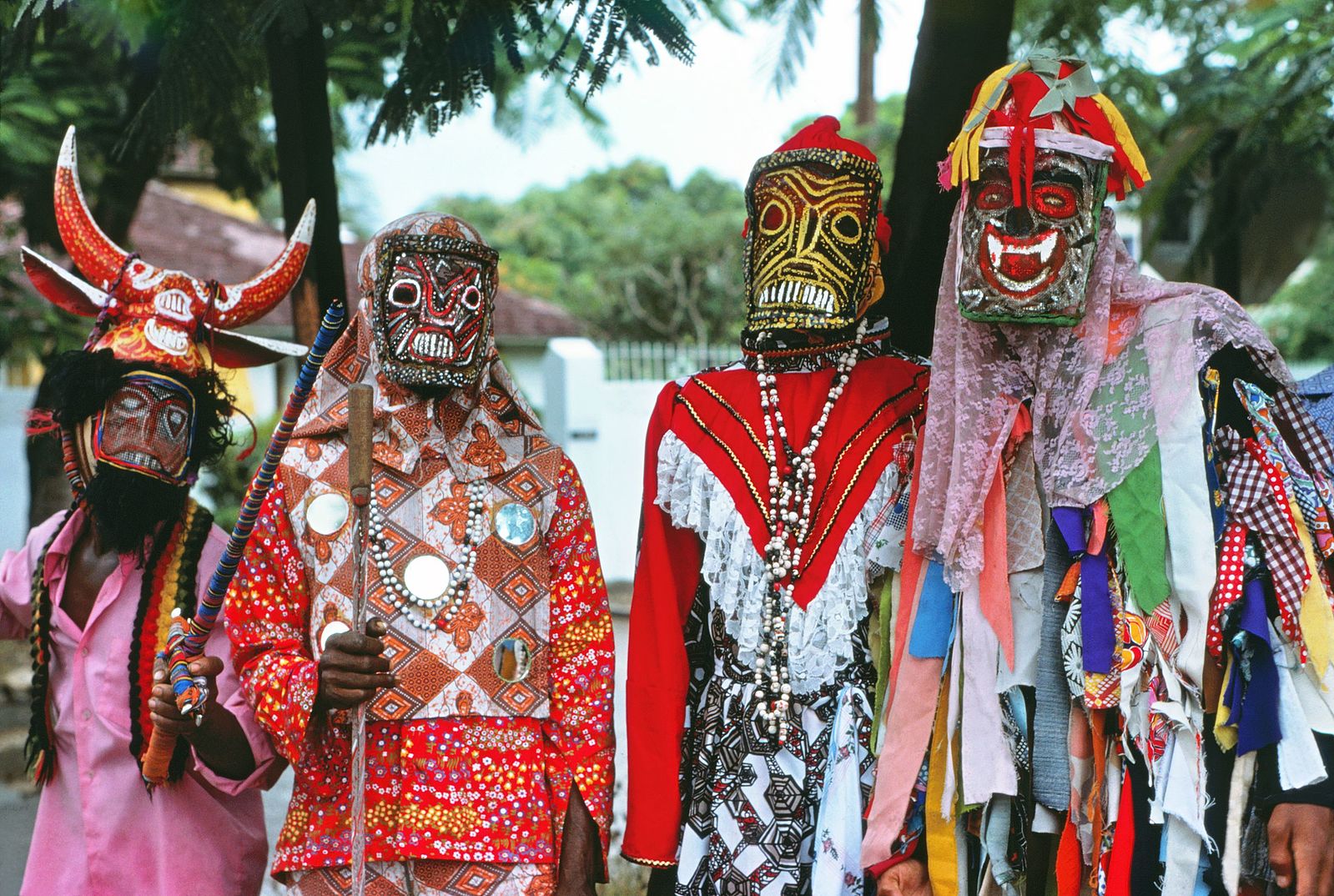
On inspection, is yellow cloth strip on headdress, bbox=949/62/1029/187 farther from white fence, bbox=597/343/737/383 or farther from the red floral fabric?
white fence, bbox=597/343/737/383

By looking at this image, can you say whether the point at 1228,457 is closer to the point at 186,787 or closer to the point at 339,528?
the point at 339,528

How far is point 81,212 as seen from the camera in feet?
12.2

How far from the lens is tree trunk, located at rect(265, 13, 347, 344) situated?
446 cm

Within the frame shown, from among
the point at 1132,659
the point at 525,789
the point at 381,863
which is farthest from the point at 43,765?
the point at 1132,659

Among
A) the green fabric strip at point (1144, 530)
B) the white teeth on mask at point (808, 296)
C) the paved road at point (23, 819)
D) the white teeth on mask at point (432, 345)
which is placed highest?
the white teeth on mask at point (808, 296)

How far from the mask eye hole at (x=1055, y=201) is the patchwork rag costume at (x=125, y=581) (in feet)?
6.50

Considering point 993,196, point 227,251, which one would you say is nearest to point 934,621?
point 993,196

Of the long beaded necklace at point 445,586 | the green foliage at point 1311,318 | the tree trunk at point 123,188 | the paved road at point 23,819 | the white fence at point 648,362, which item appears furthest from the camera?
the green foliage at point 1311,318

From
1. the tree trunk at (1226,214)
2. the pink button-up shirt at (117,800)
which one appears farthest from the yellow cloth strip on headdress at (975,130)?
the tree trunk at (1226,214)

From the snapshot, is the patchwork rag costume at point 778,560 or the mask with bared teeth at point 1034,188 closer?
the mask with bared teeth at point 1034,188

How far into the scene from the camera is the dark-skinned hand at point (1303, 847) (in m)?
2.57

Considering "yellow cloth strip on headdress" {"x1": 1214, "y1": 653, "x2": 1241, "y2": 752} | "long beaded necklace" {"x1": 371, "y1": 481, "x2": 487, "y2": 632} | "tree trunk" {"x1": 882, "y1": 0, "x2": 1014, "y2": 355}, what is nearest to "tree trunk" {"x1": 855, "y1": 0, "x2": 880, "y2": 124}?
"tree trunk" {"x1": 882, "y1": 0, "x2": 1014, "y2": 355}

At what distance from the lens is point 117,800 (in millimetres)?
3459

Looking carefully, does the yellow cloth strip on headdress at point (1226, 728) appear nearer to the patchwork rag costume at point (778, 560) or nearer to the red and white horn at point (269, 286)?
the patchwork rag costume at point (778, 560)
